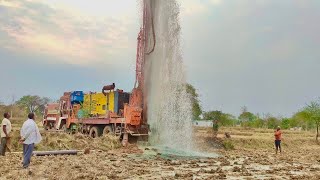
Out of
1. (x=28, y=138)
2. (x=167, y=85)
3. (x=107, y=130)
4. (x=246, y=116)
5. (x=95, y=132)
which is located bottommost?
(x=28, y=138)

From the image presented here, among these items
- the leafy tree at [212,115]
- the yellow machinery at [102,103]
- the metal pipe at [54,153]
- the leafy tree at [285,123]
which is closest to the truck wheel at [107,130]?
the yellow machinery at [102,103]

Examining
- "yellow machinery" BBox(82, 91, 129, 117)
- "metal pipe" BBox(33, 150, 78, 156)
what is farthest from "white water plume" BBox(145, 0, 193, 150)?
"metal pipe" BBox(33, 150, 78, 156)

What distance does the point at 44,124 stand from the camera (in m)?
33.3

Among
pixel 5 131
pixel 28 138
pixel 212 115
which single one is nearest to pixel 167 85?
pixel 5 131

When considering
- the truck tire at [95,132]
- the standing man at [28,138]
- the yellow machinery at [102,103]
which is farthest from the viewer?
the truck tire at [95,132]

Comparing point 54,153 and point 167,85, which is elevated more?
point 167,85

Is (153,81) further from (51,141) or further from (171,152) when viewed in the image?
(51,141)

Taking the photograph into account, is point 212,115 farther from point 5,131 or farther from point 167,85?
point 5,131

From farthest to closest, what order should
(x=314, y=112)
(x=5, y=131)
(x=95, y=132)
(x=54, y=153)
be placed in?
(x=314, y=112)
(x=95, y=132)
(x=54, y=153)
(x=5, y=131)

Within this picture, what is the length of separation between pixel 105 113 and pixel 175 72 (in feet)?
15.6

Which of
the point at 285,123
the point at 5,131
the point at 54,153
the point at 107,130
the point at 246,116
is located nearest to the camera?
the point at 5,131

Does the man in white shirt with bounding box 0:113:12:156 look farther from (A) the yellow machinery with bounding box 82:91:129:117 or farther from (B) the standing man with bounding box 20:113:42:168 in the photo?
(A) the yellow machinery with bounding box 82:91:129:117

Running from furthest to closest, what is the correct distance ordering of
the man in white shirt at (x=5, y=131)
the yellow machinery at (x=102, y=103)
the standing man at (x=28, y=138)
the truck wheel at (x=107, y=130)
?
the yellow machinery at (x=102, y=103)
the truck wheel at (x=107, y=130)
the man in white shirt at (x=5, y=131)
the standing man at (x=28, y=138)

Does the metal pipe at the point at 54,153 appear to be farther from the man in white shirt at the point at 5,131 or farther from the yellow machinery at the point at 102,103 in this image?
the yellow machinery at the point at 102,103
